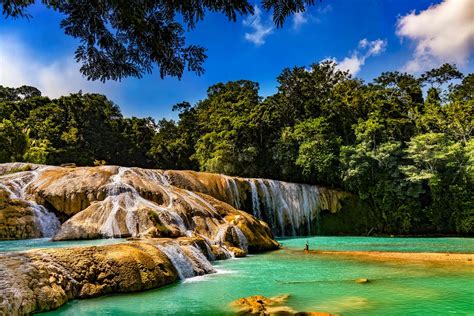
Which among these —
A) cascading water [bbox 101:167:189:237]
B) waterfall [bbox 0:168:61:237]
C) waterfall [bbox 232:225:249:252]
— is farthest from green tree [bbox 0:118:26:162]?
waterfall [bbox 232:225:249:252]

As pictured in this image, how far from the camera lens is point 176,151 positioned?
44531 mm

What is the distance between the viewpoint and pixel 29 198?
18703 mm

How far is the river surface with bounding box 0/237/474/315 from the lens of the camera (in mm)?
8016

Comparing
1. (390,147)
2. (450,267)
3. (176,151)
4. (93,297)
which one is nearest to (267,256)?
(450,267)

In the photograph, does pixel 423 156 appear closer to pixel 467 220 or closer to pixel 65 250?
pixel 467 220

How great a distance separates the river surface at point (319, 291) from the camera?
8.02 meters

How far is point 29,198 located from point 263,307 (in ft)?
48.3

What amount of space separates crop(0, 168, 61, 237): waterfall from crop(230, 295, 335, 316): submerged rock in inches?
488

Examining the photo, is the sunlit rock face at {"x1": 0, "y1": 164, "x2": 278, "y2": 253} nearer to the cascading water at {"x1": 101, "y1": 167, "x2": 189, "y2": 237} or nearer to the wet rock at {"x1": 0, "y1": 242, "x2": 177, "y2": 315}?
the cascading water at {"x1": 101, "y1": 167, "x2": 189, "y2": 237}

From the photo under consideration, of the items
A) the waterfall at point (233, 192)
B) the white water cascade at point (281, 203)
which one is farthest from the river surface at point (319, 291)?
the white water cascade at point (281, 203)

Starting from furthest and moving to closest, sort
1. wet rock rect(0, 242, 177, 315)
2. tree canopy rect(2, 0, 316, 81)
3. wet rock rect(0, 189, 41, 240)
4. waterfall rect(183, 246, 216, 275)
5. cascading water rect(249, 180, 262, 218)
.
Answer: cascading water rect(249, 180, 262, 218) < wet rock rect(0, 189, 41, 240) < waterfall rect(183, 246, 216, 275) < wet rock rect(0, 242, 177, 315) < tree canopy rect(2, 0, 316, 81)

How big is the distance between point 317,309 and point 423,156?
24.4 meters

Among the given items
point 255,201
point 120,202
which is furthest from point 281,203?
point 120,202

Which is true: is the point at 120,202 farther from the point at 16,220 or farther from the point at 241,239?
the point at 241,239
